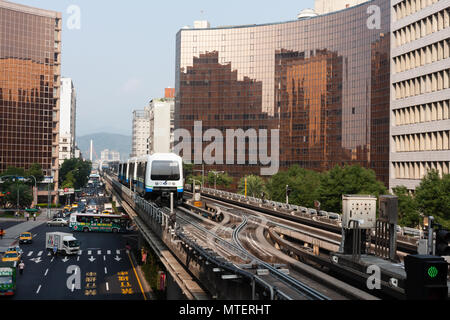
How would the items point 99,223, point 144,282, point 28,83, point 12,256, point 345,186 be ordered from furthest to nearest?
point 28,83 < point 99,223 < point 12,256 < point 345,186 < point 144,282

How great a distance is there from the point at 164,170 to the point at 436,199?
25.5 meters

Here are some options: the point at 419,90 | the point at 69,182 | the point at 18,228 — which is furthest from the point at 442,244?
the point at 69,182

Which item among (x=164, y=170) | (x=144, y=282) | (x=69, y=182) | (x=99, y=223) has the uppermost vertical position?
(x=164, y=170)

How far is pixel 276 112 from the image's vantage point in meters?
153

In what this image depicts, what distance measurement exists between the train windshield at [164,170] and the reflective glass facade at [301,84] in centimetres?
7614

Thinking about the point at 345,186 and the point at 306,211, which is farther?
the point at 345,186

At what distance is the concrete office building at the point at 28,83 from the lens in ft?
421

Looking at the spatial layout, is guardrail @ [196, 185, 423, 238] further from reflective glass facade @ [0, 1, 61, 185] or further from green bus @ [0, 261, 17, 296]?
reflective glass facade @ [0, 1, 61, 185]

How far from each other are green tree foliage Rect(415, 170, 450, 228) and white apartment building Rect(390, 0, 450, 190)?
2005cm

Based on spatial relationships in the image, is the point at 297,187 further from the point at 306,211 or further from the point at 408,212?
the point at 408,212

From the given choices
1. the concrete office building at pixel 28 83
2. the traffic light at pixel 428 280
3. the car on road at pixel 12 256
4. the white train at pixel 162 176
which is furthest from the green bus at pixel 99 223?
the traffic light at pixel 428 280

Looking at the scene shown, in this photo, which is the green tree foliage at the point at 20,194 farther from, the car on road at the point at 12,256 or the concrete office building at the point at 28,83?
the car on road at the point at 12,256

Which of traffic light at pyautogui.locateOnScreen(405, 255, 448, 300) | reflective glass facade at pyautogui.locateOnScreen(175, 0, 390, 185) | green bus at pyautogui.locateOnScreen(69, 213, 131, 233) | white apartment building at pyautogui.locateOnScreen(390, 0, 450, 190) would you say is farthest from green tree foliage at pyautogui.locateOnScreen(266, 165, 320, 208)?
traffic light at pyautogui.locateOnScreen(405, 255, 448, 300)

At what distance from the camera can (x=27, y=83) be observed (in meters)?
131
